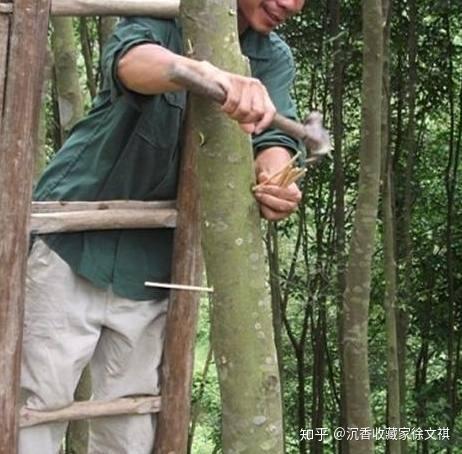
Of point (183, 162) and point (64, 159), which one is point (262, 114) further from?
point (64, 159)

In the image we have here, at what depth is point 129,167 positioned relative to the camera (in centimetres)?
194

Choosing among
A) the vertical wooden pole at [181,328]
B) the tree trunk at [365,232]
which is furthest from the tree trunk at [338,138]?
the vertical wooden pole at [181,328]

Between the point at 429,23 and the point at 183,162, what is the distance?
3.88 meters

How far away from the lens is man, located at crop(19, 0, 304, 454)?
73.9 inches

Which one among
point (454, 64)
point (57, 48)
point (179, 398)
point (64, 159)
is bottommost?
point (179, 398)

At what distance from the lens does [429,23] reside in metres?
5.47

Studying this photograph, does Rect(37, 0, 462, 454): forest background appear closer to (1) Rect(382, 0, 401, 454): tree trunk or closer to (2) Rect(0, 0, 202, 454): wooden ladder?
(1) Rect(382, 0, 401, 454): tree trunk

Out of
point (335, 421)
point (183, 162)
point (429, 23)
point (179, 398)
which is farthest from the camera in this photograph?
point (335, 421)

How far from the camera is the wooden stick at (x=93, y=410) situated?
1898 millimetres

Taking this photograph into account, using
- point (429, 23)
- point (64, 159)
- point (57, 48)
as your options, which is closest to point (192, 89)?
point (64, 159)

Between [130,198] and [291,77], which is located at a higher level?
[291,77]

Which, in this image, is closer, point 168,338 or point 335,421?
point 168,338

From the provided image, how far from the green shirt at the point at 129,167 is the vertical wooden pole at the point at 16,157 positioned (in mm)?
146

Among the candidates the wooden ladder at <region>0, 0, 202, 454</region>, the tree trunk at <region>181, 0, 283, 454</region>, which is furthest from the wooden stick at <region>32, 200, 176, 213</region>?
the tree trunk at <region>181, 0, 283, 454</region>
